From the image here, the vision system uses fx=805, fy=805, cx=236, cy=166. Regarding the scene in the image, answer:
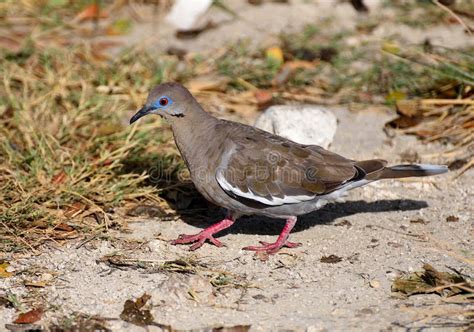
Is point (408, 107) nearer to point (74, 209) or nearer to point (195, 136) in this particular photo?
point (195, 136)

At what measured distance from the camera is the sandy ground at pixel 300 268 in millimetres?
3934

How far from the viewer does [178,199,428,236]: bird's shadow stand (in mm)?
5254

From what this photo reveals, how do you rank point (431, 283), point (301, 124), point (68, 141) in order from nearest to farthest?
point (431, 283), point (301, 124), point (68, 141)

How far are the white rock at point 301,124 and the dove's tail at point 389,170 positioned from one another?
959mm

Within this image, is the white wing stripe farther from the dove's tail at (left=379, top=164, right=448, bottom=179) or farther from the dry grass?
the dry grass

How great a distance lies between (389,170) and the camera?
4.99 meters

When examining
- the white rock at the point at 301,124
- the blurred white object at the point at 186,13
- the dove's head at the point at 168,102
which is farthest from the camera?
the blurred white object at the point at 186,13

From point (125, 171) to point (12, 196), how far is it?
0.86 meters

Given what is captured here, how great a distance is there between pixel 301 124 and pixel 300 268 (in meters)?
1.58

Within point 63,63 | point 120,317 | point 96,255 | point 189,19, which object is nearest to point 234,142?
point 96,255

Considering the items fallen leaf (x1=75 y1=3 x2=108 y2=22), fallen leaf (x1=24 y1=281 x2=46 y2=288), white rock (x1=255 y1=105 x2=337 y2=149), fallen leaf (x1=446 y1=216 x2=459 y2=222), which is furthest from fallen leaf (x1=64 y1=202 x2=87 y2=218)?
fallen leaf (x1=75 y1=3 x2=108 y2=22)

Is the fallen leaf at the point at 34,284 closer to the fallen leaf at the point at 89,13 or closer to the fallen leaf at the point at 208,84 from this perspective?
the fallen leaf at the point at 208,84

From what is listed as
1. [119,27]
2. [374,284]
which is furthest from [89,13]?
[374,284]

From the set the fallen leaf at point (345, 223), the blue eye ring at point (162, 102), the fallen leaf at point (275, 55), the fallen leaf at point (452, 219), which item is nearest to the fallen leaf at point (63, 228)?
the blue eye ring at point (162, 102)
